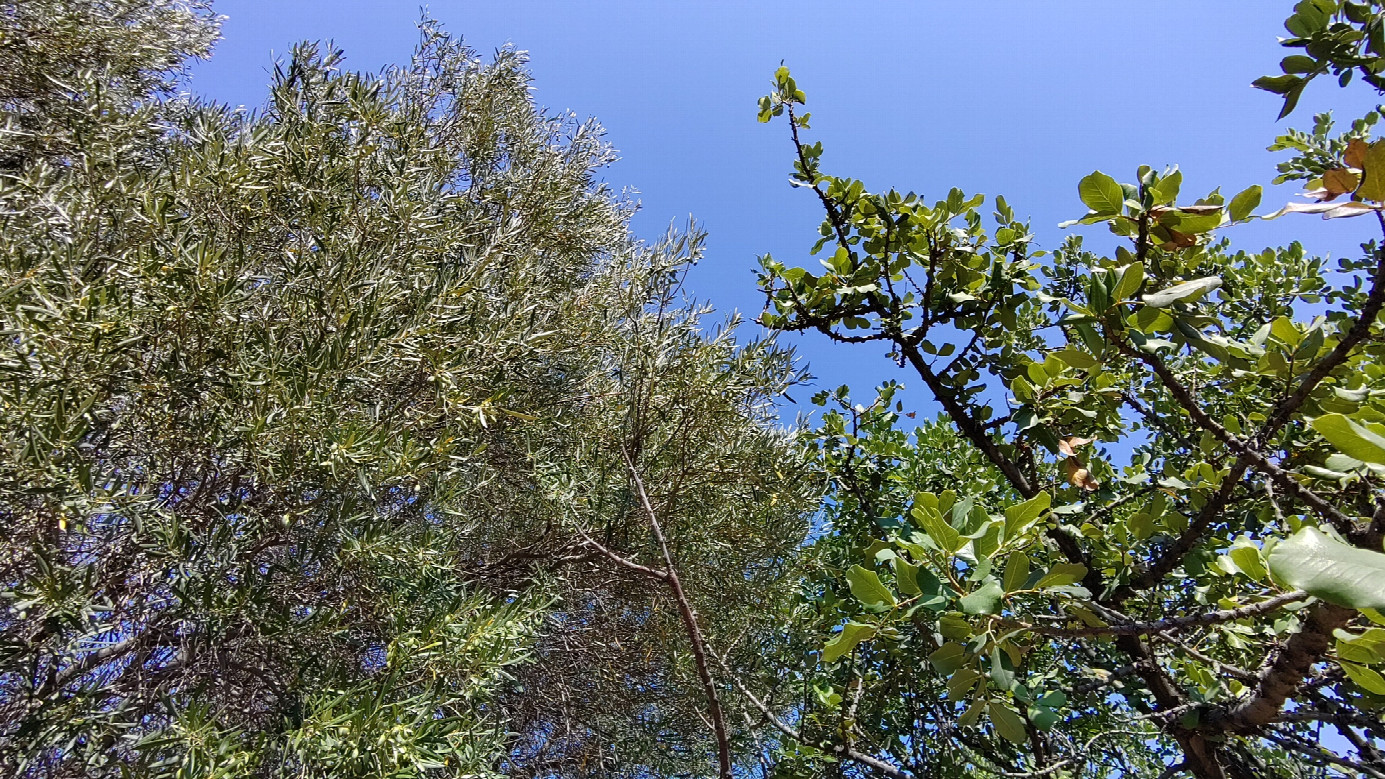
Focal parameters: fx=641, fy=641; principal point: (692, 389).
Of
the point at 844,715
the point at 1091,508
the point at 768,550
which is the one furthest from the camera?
the point at 768,550

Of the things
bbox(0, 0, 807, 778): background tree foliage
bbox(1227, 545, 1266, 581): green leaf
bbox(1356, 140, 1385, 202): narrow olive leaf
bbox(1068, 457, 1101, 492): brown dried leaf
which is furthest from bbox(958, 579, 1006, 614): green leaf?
bbox(0, 0, 807, 778): background tree foliage

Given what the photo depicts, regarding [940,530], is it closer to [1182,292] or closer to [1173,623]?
[1173,623]

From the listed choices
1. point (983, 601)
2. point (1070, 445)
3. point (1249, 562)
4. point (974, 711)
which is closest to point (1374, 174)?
point (1249, 562)

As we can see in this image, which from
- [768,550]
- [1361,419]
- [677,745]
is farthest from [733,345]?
[1361,419]

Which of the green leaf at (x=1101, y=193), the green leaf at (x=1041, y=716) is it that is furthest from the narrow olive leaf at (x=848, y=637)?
the green leaf at (x=1101, y=193)

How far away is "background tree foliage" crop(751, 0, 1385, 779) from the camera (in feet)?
4.04

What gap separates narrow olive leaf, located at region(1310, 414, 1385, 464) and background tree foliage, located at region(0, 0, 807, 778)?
2131 mm

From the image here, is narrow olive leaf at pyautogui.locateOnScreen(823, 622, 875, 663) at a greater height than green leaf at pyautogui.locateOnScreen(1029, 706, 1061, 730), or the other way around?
green leaf at pyautogui.locateOnScreen(1029, 706, 1061, 730)

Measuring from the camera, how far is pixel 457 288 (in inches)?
154

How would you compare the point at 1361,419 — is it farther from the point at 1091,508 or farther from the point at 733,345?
the point at 733,345

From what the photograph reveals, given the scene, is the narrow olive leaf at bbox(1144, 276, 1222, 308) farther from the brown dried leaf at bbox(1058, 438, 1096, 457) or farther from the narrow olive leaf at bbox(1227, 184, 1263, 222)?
the brown dried leaf at bbox(1058, 438, 1096, 457)

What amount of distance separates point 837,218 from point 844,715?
6.69 ft

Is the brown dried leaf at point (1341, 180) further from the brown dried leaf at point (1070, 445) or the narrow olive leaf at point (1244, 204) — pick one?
the brown dried leaf at point (1070, 445)

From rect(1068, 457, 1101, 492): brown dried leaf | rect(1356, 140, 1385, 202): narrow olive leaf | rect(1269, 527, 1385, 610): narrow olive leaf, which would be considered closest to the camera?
rect(1269, 527, 1385, 610): narrow olive leaf
